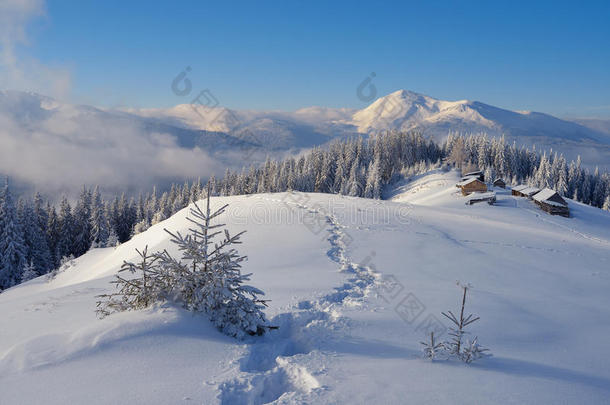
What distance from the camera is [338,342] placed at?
23.5 feet

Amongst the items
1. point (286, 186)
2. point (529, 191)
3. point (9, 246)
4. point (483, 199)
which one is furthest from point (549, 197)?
point (9, 246)

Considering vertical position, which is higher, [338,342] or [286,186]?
[286,186]

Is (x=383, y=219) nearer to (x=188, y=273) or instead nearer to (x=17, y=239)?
(x=188, y=273)

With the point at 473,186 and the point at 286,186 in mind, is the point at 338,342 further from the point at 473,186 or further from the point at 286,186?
the point at 286,186

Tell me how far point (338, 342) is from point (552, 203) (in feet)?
173

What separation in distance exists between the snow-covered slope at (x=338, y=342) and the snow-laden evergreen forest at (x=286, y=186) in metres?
44.1

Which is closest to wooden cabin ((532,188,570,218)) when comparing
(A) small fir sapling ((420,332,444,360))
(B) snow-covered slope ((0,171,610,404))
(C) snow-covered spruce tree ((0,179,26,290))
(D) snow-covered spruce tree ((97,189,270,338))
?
(B) snow-covered slope ((0,171,610,404))

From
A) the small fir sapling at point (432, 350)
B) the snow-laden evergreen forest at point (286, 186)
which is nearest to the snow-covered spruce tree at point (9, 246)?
the snow-laden evergreen forest at point (286, 186)

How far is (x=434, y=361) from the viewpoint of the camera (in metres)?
6.18

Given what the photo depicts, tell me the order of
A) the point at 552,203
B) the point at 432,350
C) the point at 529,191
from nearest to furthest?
the point at 432,350 < the point at 552,203 < the point at 529,191

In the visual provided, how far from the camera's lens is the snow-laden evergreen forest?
52375 mm

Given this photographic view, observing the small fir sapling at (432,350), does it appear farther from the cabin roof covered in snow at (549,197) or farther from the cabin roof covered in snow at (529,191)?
the cabin roof covered in snow at (529,191)

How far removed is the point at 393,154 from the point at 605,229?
6555 centimetres

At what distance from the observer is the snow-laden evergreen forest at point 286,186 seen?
172ft
